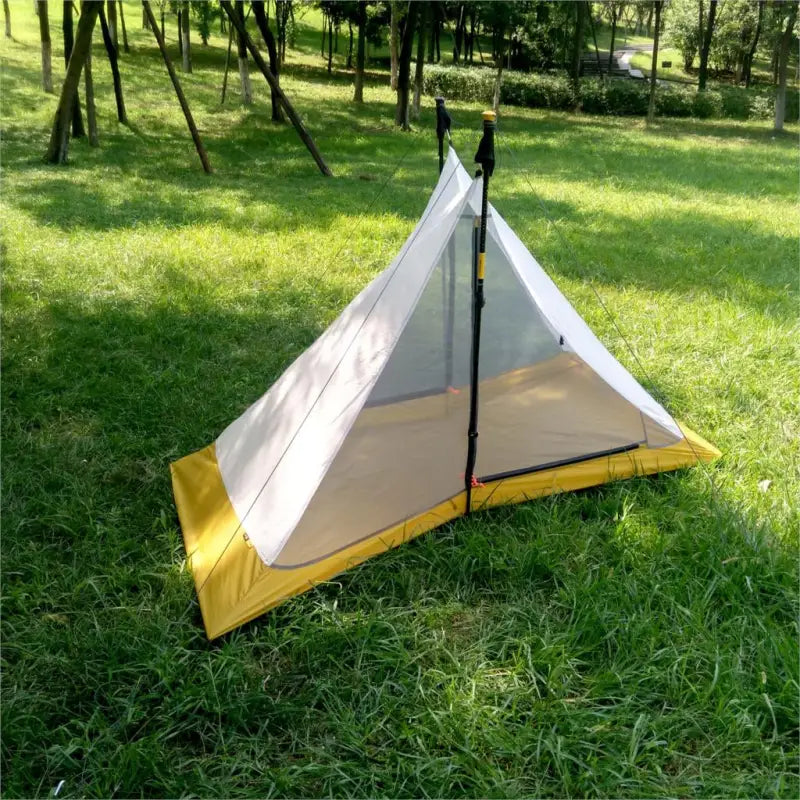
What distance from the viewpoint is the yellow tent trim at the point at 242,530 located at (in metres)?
2.69

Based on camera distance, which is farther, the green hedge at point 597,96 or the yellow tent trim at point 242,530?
the green hedge at point 597,96

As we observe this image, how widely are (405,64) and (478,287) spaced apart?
13.5m

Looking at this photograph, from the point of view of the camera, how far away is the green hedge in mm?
21469

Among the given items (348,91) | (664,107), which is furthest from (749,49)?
(348,91)

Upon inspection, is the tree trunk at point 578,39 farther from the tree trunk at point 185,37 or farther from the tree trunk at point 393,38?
the tree trunk at point 185,37

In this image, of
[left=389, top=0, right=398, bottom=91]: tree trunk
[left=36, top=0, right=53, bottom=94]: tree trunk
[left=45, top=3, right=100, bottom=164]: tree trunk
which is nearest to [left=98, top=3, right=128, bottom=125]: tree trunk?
[left=45, top=3, right=100, bottom=164]: tree trunk

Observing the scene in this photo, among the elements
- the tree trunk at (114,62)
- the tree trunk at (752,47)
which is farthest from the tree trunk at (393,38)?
the tree trunk at (752,47)

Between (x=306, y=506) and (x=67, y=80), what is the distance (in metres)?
8.88

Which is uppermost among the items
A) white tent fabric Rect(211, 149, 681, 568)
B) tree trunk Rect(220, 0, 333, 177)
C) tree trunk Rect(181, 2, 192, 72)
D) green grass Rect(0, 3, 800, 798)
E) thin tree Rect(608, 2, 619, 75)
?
thin tree Rect(608, 2, 619, 75)

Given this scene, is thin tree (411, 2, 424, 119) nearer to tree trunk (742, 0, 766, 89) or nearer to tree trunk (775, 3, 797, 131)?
tree trunk (775, 3, 797, 131)

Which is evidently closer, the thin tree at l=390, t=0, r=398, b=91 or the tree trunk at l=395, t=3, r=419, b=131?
the tree trunk at l=395, t=3, r=419, b=131

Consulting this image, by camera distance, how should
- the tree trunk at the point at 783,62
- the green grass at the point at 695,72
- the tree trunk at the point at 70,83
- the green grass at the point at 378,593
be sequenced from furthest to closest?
1. the green grass at the point at 695,72
2. the tree trunk at the point at 783,62
3. the tree trunk at the point at 70,83
4. the green grass at the point at 378,593

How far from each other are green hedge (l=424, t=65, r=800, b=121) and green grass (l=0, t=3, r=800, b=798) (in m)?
16.9

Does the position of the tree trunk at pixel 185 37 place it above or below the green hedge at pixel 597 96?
above
